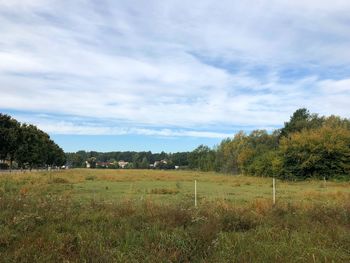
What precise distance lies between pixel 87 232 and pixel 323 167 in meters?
63.4

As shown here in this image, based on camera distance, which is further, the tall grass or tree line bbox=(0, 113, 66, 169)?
tree line bbox=(0, 113, 66, 169)

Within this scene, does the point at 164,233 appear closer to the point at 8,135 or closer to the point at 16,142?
the point at 8,135

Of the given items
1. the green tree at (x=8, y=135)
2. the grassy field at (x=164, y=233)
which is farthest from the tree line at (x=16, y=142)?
the grassy field at (x=164, y=233)

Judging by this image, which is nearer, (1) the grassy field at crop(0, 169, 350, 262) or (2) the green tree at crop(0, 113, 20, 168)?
(1) the grassy field at crop(0, 169, 350, 262)

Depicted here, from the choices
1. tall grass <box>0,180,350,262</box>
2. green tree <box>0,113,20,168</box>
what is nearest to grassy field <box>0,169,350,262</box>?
tall grass <box>0,180,350,262</box>

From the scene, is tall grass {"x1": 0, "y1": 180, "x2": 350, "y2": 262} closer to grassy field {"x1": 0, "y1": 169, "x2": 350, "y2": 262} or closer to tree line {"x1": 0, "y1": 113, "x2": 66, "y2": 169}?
grassy field {"x1": 0, "y1": 169, "x2": 350, "y2": 262}

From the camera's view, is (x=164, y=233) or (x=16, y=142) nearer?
(x=164, y=233)

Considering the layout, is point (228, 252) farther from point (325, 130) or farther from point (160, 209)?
point (325, 130)

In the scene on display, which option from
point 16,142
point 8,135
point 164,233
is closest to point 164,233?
point 164,233

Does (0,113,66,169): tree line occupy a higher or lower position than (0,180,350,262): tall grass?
higher

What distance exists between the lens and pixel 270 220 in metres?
11.7

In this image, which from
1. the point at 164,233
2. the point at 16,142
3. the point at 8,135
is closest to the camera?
the point at 164,233

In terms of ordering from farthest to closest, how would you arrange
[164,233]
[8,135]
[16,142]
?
[16,142] < [8,135] < [164,233]

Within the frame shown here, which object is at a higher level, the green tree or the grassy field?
the green tree
